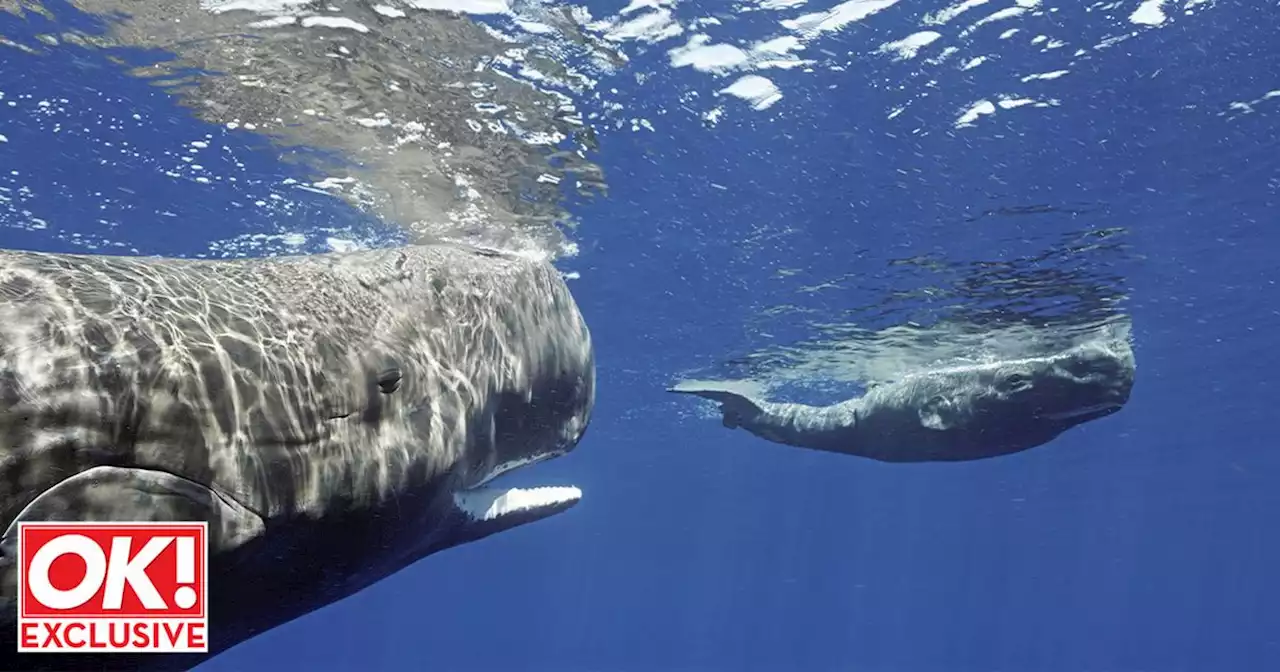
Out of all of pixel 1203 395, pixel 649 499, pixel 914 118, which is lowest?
pixel 649 499

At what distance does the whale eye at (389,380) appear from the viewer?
12.2 ft

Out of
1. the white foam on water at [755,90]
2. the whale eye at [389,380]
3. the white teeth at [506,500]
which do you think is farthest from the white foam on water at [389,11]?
the whale eye at [389,380]

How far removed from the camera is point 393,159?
13.1 meters

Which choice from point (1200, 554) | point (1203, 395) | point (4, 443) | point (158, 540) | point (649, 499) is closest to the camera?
point (4, 443)

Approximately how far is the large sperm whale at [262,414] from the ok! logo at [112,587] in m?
0.05

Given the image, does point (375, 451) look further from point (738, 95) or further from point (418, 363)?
point (738, 95)

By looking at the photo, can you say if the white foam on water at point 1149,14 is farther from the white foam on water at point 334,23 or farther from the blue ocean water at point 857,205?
the white foam on water at point 334,23

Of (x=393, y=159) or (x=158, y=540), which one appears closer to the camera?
(x=158, y=540)

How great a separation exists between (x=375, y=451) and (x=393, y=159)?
1052cm

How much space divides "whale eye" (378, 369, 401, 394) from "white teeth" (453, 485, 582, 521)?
32.0 inches

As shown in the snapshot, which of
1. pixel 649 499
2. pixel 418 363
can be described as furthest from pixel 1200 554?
pixel 418 363

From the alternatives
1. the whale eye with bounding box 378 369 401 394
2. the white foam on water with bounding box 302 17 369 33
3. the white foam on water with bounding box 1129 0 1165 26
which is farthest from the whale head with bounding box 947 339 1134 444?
the whale eye with bounding box 378 369 401 394

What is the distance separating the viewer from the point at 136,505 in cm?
263

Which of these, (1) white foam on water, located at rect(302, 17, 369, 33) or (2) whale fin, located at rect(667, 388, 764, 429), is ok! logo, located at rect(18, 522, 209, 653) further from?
(2) whale fin, located at rect(667, 388, 764, 429)
